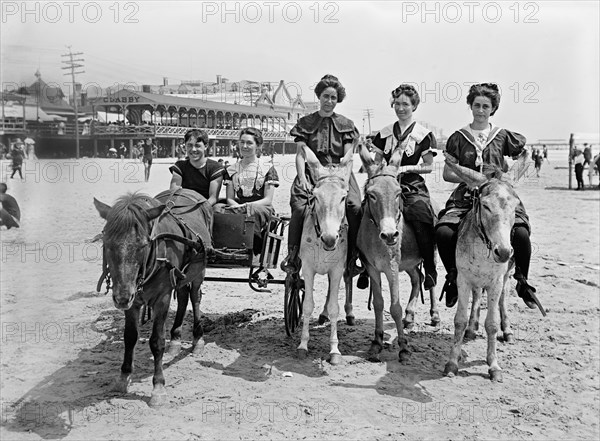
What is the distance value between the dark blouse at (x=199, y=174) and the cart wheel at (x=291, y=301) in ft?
5.27

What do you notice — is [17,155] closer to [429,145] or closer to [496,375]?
[429,145]

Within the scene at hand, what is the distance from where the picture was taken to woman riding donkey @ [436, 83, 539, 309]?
19.7ft

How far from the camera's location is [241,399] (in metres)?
5.26

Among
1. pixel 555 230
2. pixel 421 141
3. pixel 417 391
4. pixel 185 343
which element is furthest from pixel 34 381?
pixel 555 230

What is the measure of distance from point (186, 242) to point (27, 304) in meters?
4.08

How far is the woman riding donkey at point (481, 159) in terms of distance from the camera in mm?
5996

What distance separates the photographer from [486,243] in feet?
17.6

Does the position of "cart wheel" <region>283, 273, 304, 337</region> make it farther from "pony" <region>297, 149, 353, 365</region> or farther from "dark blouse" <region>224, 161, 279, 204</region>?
"dark blouse" <region>224, 161, 279, 204</region>

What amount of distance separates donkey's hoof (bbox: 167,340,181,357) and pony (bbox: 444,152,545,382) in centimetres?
319

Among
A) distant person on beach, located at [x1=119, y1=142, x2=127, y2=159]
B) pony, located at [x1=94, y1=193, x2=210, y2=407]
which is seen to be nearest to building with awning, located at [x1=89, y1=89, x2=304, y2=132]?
distant person on beach, located at [x1=119, y1=142, x2=127, y2=159]

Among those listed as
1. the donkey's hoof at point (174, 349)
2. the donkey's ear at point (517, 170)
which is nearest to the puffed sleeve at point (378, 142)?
the donkey's ear at point (517, 170)

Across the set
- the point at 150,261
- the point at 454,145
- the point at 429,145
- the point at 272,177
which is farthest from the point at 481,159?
the point at 150,261

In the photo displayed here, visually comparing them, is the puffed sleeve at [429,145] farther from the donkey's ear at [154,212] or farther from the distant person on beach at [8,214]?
the distant person on beach at [8,214]

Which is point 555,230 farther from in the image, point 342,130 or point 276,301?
point 342,130
